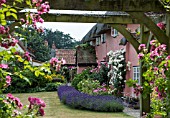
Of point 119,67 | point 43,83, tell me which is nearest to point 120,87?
point 119,67

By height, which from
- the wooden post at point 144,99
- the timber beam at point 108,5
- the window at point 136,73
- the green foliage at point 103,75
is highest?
the timber beam at point 108,5

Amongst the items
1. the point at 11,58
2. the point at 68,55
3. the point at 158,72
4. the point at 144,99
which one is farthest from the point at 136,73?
the point at 68,55

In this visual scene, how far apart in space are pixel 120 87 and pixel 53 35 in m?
58.5

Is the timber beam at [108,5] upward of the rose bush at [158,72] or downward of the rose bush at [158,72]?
upward

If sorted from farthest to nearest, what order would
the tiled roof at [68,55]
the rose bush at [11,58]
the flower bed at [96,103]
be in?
1. the tiled roof at [68,55]
2. the flower bed at [96,103]
3. the rose bush at [11,58]

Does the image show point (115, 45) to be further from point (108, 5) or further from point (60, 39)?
point (60, 39)

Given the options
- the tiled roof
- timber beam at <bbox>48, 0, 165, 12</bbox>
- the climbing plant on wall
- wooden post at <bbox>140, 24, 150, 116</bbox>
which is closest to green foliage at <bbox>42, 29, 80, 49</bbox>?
the tiled roof

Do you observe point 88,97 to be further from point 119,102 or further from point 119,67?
point 119,67

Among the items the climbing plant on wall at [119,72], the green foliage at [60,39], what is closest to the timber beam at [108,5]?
→ the climbing plant on wall at [119,72]

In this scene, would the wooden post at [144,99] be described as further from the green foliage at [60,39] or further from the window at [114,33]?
the green foliage at [60,39]

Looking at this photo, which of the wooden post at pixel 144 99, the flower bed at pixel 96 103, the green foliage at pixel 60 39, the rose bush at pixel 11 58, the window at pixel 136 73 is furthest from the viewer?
the green foliage at pixel 60 39

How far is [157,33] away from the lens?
235 inches

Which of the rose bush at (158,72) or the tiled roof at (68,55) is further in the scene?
the tiled roof at (68,55)

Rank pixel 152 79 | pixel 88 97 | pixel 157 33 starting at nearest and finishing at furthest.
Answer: pixel 152 79 < pixel 157 33 < pixel 88 97
